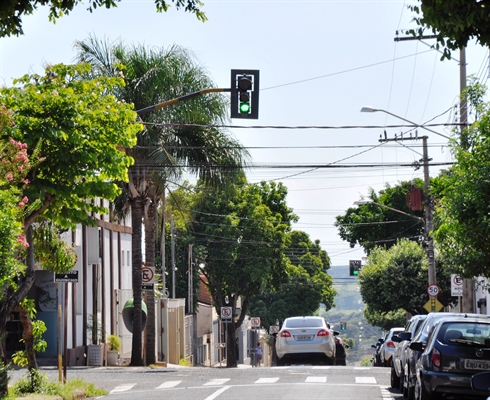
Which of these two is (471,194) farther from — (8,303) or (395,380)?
(8,303)

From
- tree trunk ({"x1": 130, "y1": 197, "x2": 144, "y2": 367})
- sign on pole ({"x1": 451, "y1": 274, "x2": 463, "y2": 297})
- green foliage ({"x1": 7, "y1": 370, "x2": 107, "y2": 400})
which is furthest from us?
sign on pole ({"x1": 451, "y1": 274, "x2": 463, "y2": 297})

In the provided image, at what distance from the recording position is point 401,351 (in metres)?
19.6

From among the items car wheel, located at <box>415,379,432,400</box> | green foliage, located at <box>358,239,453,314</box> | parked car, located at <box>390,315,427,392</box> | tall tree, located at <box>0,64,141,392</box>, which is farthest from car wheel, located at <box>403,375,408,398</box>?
green foliage, located at <box>358,239,453,314</box>

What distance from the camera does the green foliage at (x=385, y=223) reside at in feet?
241

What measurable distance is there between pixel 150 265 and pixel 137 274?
1252 millimetres

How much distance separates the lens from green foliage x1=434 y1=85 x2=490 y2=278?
62.1 ft

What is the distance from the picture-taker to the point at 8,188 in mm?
16156

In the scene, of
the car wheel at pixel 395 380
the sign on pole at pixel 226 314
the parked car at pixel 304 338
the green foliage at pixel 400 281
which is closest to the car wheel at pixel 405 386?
the car wheel at pixel 395 380

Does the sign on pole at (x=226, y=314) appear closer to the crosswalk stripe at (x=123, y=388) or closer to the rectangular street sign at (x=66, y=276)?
the crosswalk stripe at (x=123, y=388)

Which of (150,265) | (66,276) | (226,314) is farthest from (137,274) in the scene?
(226,314)

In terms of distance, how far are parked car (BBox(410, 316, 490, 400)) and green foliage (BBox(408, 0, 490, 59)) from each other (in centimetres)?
532

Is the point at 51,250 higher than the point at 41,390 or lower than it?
higher

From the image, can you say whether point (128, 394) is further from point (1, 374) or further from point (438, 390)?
point (438, 390)

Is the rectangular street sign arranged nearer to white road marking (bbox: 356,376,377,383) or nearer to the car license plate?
white road marking (bbox: 356,376,377,383)
